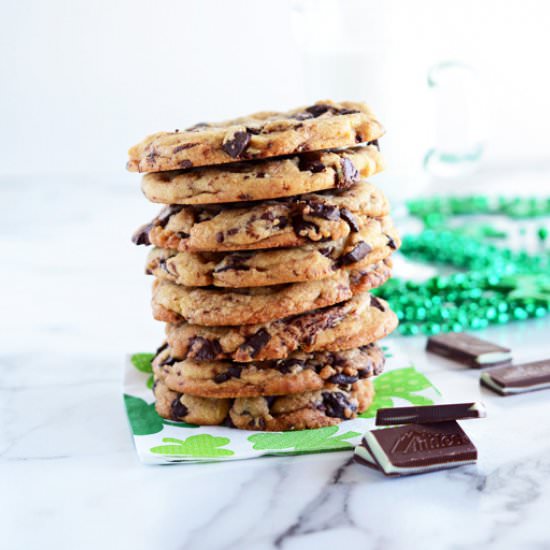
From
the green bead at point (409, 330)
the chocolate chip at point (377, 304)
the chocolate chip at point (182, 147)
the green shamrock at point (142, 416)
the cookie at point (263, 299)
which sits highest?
the chocolate chip at point (182, 147)

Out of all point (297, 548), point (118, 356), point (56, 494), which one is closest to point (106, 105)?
point (118, 356)

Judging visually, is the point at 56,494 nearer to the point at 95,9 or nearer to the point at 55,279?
the point at 55,279

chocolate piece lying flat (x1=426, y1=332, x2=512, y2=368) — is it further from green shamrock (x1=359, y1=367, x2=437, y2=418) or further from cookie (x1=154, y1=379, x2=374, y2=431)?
cookie (x1=154, y1=379, x2=374, y2=431)

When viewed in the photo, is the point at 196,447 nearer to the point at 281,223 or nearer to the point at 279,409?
the point at 279,409

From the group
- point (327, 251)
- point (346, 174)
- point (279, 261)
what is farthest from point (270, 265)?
point (346, 174)

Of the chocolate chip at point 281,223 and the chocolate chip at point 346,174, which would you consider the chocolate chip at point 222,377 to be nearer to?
the chocolate chip at point 281,223

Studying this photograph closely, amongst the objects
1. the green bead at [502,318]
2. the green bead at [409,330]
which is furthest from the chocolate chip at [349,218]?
the green bead at [502,318]

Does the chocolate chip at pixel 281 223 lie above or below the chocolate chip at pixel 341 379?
above
